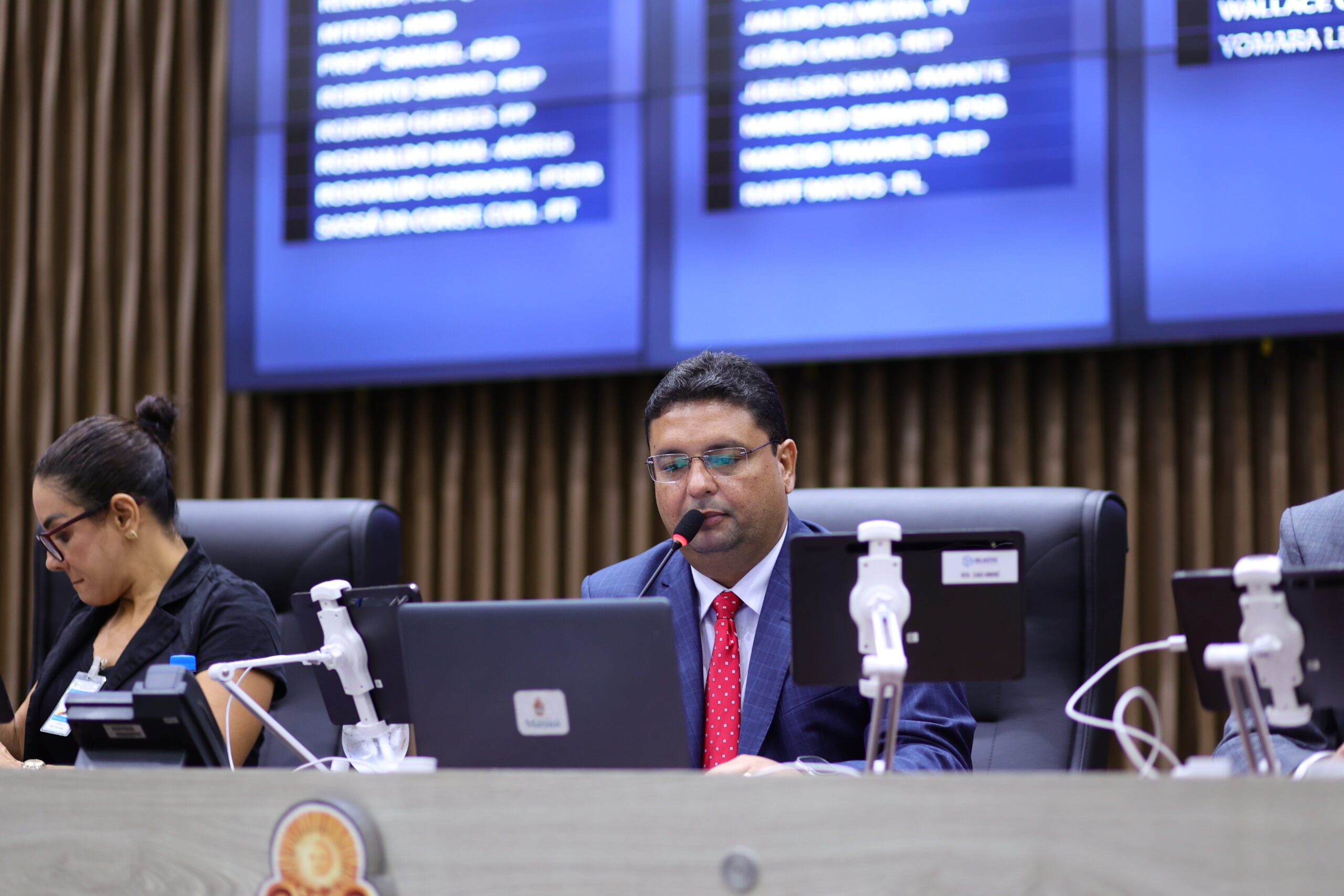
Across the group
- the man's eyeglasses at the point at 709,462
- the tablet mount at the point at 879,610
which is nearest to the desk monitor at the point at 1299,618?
the tablet mount at the point at 879,610

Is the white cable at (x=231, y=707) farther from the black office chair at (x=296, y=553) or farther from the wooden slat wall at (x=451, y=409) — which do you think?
the wooden slat wall at (x=451, y=409)

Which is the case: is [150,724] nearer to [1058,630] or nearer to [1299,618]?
[1299,618]

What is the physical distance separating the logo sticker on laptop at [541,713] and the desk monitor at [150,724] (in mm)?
320

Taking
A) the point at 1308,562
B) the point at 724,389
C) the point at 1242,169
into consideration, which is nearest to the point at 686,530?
the point at 724,389

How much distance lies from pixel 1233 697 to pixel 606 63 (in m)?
2.13

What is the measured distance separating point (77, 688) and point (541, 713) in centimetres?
111

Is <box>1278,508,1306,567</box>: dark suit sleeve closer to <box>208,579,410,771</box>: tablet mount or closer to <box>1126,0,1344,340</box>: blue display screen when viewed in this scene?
<box>1126,0,1344,340</box>: blue display screen

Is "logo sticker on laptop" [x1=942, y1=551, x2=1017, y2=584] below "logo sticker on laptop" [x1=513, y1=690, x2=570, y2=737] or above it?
above

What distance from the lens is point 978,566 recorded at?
1.30m

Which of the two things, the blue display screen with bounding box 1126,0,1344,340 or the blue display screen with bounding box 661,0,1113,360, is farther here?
the blue display screen with bounding box 661,0,1113,360

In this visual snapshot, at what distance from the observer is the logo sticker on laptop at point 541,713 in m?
1.29

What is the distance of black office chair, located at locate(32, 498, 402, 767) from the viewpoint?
2.23m

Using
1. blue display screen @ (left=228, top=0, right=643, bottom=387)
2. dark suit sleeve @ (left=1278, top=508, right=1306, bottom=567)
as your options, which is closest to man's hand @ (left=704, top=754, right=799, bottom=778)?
dark suit sleeve @ (left=1278, top=508, right=1306, bottom=567)

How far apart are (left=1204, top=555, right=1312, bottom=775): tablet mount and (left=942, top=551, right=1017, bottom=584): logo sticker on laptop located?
7.9 inches
